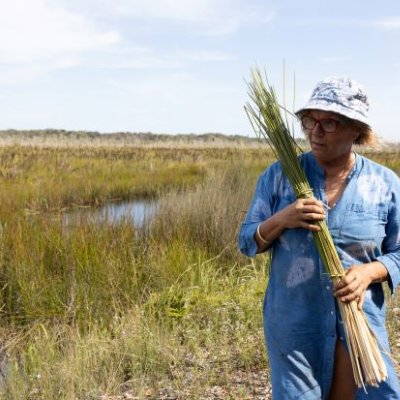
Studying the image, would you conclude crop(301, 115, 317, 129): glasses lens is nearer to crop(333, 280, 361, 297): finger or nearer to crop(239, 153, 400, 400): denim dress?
crop(239, 153, 400, 400): denim dress

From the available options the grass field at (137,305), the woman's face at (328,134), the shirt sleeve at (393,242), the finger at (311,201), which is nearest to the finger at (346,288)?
the shirt sleeve at (393,242)

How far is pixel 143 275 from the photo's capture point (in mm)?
5625

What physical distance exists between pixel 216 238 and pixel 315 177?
4.86 metres

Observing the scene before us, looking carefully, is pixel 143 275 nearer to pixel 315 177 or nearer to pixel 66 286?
pixel 66 286

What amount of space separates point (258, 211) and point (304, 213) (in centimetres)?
21

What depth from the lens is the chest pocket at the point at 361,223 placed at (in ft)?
6.18

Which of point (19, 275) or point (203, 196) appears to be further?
point (203, 196)

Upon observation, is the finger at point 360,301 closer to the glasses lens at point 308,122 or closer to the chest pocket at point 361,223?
the chest pocket at point 361,223

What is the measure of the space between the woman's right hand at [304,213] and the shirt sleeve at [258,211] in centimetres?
14

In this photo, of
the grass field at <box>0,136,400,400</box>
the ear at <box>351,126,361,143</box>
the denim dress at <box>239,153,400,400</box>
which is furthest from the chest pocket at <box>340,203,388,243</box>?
the grass field at <box>0,136,400,400</box>

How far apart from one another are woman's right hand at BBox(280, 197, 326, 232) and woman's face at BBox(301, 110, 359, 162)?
0.57 feet

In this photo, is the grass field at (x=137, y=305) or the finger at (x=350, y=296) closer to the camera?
the finger at (x=350, y=296)

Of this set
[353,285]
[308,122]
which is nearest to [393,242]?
[353,285]

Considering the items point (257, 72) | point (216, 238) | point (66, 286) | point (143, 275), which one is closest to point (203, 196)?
point (216, 238)
